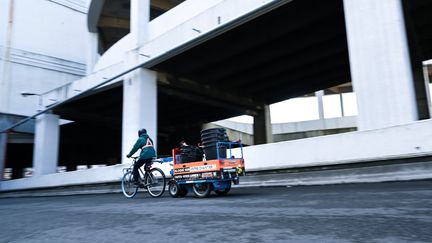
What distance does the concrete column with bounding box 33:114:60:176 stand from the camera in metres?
24.2

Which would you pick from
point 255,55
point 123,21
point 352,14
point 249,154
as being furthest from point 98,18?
point 352,14

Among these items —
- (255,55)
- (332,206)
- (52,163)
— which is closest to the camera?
(332,206)

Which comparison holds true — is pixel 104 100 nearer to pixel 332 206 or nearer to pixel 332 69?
pixel 332 69

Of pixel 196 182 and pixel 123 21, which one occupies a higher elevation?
pixel 123 21

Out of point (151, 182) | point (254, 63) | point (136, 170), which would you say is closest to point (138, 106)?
point (254, 63)

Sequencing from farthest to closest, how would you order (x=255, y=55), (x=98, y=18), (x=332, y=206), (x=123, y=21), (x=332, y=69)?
(x=123, y=21)
(x=98, y=18)
(x=332, y=69)
(x=255, y=55)
(x=332, y=206)

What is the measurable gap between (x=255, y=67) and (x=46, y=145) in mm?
15317

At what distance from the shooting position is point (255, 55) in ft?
62.4

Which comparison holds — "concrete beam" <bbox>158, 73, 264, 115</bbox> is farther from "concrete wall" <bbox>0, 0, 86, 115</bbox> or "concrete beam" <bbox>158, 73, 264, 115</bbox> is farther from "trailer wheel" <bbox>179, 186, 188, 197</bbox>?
"concrete wall" <bbox>0, 0, 86, 115</bbox>

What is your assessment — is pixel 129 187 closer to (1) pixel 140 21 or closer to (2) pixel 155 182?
(2) pixel 155 182

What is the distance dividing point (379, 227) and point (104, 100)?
2234 cm

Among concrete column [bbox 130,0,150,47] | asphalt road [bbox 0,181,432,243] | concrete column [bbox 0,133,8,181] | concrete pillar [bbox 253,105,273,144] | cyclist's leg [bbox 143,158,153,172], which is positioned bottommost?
asphalt road [bbox 0,181,432,243]

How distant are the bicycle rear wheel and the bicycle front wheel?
554mm

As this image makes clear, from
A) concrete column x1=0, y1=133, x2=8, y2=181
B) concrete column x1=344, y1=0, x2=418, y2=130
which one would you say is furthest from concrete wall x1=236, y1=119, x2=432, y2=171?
concrete column x1=0, y1=133, x2=8, y2=181
